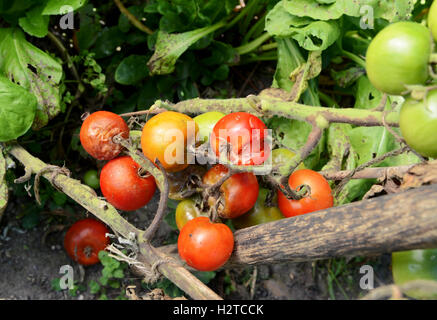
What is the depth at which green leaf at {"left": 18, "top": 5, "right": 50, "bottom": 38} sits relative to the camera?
1505 mm

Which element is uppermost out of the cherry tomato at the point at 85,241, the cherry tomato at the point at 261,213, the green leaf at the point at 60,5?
the green leaf at the point at 60,5

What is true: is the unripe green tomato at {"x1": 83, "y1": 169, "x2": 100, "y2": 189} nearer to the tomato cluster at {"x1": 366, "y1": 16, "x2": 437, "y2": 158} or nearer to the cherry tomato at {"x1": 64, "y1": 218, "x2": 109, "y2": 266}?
the cherry tomato at {"x1": 64, "y1": 218, "x2": 109, "y2": 266}

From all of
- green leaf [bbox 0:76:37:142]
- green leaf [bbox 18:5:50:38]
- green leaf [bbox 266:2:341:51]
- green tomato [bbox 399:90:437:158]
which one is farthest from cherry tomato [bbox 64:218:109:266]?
green tomato [bbox 399:90:437:158]

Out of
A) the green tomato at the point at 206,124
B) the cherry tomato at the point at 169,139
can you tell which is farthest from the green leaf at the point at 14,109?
the green tomato at the point at 206,124

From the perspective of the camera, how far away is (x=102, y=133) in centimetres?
124

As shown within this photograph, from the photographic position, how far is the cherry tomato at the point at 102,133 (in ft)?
4.07

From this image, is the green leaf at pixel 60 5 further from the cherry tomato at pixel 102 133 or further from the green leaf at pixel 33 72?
the cherry tomato at pixel 102 133

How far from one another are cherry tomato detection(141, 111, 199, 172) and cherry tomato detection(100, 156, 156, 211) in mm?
108

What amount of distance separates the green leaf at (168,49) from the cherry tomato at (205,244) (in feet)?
2.72

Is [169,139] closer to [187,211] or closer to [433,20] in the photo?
[187,211]

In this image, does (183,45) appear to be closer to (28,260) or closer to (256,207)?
(256,207)

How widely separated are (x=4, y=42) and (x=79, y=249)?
0.91 metres

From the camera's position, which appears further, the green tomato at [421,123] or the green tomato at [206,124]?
the green tomato at [206,124]

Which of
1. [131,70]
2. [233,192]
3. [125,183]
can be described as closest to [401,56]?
[233,192]
